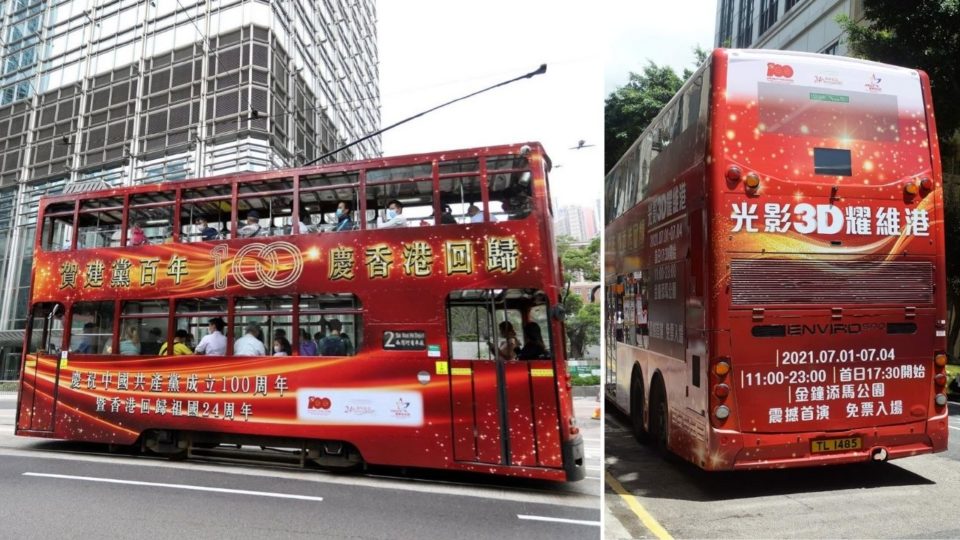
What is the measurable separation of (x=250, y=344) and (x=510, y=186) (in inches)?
92.8

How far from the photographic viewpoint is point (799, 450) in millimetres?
3703

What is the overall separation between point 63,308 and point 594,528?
199 inches

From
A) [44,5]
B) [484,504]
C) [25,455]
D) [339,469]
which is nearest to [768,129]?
[484,504]

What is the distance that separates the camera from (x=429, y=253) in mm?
4707

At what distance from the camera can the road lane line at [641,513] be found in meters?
3.14

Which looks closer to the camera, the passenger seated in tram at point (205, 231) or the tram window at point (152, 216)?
the passenger seated in tram at point (205, 231)

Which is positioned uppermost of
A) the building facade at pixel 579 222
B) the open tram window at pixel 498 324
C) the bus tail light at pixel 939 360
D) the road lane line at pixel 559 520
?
the building facade at pixel 579 222

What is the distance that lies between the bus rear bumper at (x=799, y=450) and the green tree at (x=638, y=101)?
6.48 feet

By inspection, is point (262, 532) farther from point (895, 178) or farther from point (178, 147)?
point (178, 147)

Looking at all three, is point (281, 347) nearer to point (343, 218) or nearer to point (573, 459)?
point (343, 218)

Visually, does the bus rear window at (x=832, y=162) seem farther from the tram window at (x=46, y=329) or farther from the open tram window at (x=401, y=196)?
the tram window at (x=46, y=329)

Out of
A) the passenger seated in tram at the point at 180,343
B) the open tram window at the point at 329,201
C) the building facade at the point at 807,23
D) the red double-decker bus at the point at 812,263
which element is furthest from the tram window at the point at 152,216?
the building facade at the point at 807,23

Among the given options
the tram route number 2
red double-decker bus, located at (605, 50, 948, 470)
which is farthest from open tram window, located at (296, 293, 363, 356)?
red double-decker bus, located at (605, 50, 948, 470)

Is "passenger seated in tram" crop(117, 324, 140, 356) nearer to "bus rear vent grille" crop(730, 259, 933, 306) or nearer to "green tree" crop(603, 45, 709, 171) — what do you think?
"green tree" crop(603, 45, 709, 171)
